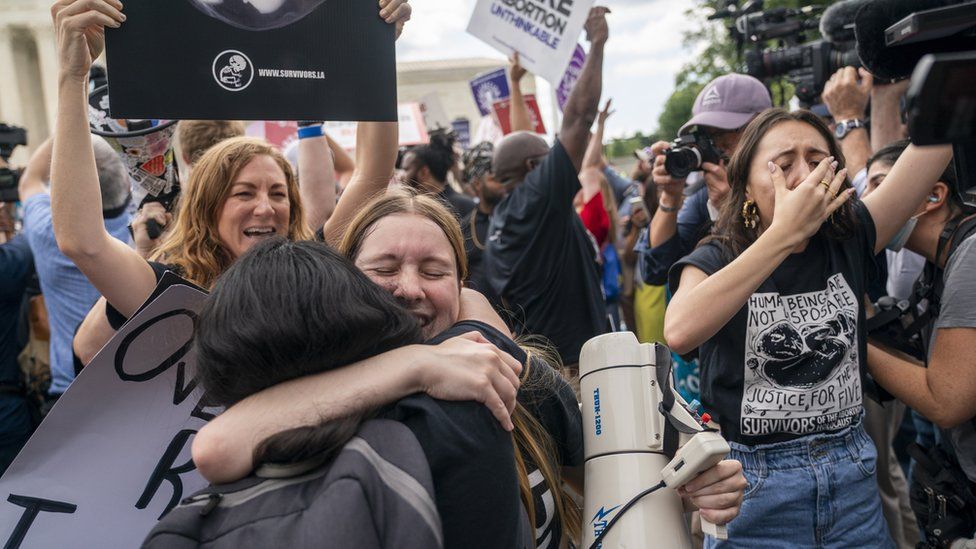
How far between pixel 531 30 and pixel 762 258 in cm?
286

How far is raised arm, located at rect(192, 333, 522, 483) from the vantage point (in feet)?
3.82

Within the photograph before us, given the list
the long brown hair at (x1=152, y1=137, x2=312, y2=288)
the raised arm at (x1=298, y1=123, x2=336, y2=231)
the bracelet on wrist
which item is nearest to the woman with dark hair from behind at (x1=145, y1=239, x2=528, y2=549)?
the long brown hair at (x1=152, y1=137, x2=312, y2=288)

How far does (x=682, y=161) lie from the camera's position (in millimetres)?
3191

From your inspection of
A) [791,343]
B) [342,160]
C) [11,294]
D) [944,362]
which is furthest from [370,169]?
[11,294]

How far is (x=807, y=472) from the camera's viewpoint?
7.00 ft

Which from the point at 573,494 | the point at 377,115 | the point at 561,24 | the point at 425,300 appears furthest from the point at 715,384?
the point at 561,24

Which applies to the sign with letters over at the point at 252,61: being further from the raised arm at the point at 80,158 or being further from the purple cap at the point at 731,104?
the purple cap at the point at 731,104

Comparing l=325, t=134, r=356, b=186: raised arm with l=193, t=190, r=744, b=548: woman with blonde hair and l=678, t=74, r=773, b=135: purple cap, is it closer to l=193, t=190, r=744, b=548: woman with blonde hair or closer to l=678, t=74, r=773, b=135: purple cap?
l=678, t=74, r=773, b=135: purple cap

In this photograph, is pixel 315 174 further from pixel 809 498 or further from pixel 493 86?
pixel 493 86

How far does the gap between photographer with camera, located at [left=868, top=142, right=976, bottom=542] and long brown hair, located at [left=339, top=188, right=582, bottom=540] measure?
128cm

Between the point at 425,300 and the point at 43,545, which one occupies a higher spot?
the point at 425,300

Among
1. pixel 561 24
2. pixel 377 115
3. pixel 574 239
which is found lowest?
pixel 574 239

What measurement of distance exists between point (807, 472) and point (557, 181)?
204cm

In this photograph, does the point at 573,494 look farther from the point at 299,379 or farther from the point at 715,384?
the point at 299,379
